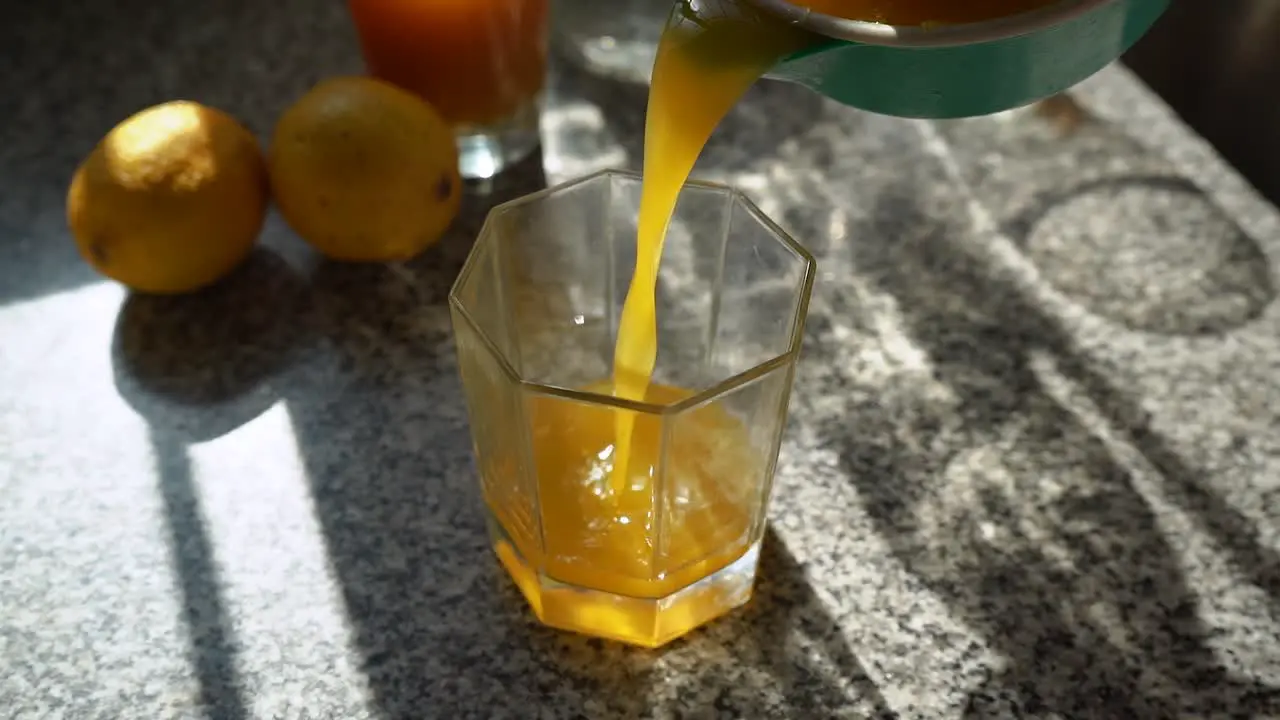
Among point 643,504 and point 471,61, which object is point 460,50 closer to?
point 471,61

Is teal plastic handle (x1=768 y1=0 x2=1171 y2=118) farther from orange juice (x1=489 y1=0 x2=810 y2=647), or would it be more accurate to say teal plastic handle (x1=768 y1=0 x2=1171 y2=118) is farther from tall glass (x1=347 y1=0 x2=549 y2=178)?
tall glass (x1=347 y1=0 x2=549 y2=178)

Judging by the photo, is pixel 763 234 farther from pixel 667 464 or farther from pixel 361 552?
pixel 361 552

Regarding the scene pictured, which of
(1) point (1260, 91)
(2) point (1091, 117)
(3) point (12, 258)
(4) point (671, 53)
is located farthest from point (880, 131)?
(3) point (12, 258)

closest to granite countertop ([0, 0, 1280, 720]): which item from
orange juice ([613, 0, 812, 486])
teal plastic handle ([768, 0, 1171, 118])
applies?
orange juice ([613, 0, 812, 486])

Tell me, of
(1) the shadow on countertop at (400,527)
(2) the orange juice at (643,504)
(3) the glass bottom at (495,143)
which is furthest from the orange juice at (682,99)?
(3) the glass bottom at (495,143)

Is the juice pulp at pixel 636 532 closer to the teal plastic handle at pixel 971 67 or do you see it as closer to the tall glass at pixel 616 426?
the tall glass at pixel 616 426

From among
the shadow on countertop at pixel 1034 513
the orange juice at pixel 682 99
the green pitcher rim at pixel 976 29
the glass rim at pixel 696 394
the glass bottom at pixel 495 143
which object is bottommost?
the shadow on countertop at pixel 1034 513

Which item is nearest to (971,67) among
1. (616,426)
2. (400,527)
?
(616,426)
